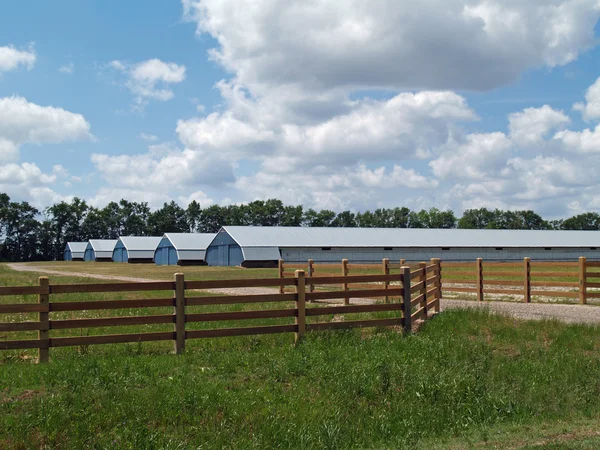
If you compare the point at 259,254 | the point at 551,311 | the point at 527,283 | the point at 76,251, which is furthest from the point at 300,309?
the point at 76,251

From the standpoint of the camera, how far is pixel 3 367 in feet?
29.5

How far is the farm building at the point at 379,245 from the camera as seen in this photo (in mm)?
64750

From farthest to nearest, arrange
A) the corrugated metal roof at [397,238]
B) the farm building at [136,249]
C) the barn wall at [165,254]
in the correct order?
the farm building at [136,249]
the barn wall at [165,254]
the corrugated metal roof at [397,238]

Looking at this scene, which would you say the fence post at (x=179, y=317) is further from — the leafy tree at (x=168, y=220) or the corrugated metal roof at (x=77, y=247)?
the leafy tree at (x=168, y=220)

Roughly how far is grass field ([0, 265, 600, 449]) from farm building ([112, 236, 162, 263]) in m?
83.6

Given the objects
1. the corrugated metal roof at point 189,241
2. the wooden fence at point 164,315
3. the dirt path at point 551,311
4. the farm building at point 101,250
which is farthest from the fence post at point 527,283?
the farm building at point 101,250

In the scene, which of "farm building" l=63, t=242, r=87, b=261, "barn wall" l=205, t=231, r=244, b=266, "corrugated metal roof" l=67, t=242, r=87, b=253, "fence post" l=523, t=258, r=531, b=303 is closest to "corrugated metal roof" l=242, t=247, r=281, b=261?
"barn wall" l=205, t=231, r=244, b=266

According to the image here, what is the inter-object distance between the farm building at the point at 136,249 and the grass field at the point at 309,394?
8358 centimetres

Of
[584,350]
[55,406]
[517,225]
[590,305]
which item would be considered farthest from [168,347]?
[517,225]

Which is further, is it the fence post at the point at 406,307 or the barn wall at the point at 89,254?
the barn wall at the point at 89,254

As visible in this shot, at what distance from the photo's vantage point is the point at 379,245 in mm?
67562

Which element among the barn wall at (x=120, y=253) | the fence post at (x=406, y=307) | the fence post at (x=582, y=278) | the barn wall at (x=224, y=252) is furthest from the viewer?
the barn wall at (x=120, y=253)

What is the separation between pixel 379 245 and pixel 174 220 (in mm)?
82320

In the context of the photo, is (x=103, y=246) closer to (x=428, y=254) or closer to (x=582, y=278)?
(x=428, y=254)
